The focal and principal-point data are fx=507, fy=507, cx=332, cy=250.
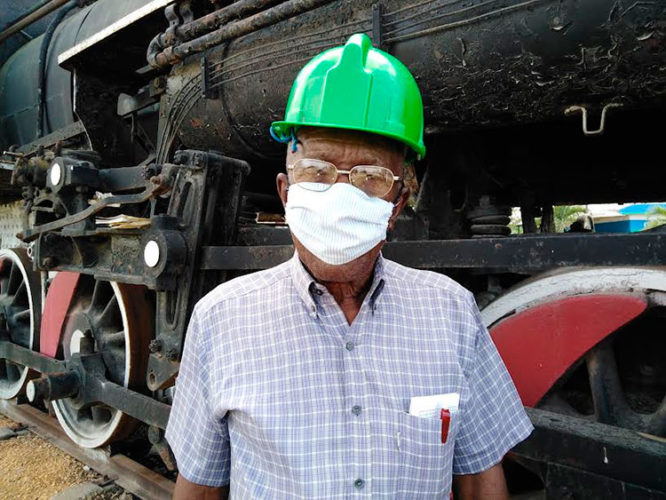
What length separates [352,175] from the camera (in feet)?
3.36

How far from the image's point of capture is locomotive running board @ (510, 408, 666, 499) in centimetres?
120

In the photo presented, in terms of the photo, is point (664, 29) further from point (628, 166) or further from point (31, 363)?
point (31, 363)

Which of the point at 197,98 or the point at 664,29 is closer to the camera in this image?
the point at 664,29

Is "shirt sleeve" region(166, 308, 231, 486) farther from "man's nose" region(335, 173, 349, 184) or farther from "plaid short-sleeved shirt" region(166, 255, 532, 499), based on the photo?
"man's nose" region(335, 173, 349, 184)

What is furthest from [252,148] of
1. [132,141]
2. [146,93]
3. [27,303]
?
[27,303]

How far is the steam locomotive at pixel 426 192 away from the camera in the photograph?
4.41 ft

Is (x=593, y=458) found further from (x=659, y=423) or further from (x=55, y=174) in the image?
(x=55, y=174)

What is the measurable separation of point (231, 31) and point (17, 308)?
326 centimetres

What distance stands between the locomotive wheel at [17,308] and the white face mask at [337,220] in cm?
354

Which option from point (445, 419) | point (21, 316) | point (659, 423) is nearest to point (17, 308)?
point (21, 316)

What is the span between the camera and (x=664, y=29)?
1.22 m

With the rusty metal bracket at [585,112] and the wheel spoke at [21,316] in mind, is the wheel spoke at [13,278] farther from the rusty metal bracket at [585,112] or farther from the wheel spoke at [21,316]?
the rusty metal bracket at [585,112]

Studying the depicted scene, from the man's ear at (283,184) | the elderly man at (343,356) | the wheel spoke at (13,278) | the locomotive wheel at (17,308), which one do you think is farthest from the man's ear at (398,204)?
the wheel spoke at (13,278)

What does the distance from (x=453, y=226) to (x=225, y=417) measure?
1.33 metres
